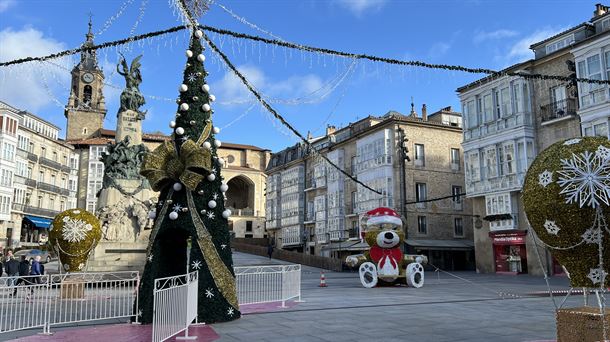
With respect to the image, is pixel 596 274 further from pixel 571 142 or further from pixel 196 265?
pixel 196 265

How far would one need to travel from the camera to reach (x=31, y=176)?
196 ft

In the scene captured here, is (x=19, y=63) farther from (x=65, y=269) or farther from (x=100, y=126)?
(x=100, y=126)

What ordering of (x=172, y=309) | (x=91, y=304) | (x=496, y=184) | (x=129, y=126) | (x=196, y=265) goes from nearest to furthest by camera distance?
1. (x=172, y=309)
2. (x=196, y=265)
3. (x=91, y=304)
4. (x=129, y=126)
5. (x=496, y=184)

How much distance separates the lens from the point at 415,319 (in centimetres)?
1073

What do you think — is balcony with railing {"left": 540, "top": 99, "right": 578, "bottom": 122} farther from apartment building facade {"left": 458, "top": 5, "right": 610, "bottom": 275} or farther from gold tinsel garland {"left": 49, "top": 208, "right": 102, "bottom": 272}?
gold tinsel garland {"left": 49, "top": 208, "right": 102, "bottom": 272}

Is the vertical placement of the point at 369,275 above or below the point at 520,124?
below

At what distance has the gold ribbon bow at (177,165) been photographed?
1006 centimetres

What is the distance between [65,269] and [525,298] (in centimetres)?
1529

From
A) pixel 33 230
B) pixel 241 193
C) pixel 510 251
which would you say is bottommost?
pixel 510 251

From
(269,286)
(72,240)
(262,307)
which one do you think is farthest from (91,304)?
(72,240)

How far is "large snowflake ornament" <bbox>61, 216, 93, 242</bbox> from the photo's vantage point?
16609mm

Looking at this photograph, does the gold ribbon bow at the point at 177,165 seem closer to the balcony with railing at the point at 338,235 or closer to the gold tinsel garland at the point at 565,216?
the gold tinsel garland at the point at 565,216

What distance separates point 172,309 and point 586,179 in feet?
20.4

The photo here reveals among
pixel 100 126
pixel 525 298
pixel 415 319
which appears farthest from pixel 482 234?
pixel 100 126
